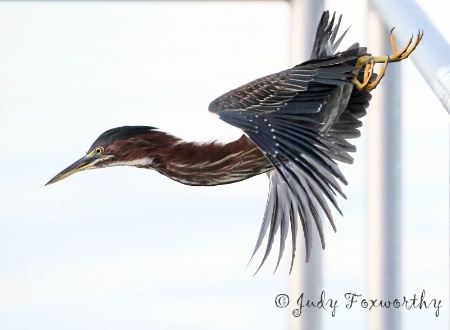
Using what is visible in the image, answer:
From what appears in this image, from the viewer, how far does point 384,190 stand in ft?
7.24

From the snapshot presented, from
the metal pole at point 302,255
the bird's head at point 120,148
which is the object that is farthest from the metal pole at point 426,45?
the metal pole at point 302,255

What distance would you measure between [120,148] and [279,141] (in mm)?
180

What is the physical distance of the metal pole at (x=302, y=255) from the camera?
6.64 feet

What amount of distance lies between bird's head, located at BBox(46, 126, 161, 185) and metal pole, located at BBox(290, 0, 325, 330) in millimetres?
845

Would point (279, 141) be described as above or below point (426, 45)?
below

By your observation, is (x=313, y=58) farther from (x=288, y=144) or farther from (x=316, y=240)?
(x=316, y=240)

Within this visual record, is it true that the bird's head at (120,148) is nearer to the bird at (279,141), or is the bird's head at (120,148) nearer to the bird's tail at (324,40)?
the bird at (279,141)

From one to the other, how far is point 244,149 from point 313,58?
0.20 m

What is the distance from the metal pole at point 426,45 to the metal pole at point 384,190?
650 millimetres

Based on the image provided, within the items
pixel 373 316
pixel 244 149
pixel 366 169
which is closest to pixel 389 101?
pixel 366 169

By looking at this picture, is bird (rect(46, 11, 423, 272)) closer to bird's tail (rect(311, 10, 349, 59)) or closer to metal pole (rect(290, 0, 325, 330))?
bird's tail (rect(311, 10, 349, 59))

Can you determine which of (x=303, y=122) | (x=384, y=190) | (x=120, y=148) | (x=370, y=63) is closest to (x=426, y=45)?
(x=370, y=63)

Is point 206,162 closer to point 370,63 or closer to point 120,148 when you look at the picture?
point 120,148

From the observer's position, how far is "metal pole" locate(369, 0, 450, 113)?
4.11ft
